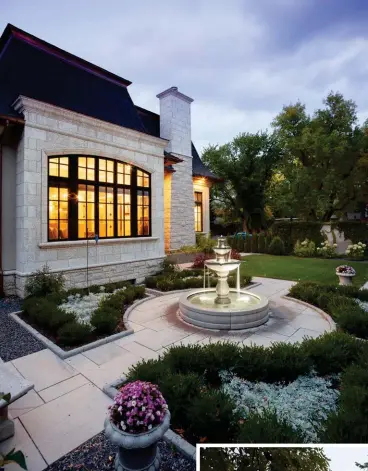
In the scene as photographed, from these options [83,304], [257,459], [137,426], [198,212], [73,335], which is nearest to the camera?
[257,459]

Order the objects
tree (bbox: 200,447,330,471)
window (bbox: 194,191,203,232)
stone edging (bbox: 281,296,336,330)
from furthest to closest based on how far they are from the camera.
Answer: window (bbox: 194,191,203,232) → stone edging (bbox: 281,296,336,330) → tree (bbox: 200,447,330,471)

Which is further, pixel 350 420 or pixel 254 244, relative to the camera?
pixel 254 244

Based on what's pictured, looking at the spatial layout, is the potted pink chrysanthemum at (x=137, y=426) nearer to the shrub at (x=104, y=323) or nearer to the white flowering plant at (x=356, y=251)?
the shrub at (x=104, y=323)

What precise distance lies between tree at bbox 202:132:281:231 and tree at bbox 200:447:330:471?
26.0m

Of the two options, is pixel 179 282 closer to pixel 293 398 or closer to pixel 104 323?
pixel 104 323

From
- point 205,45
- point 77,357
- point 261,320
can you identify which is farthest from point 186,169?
point 77,357

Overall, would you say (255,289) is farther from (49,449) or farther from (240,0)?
(240,0)

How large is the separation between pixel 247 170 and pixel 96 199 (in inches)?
836

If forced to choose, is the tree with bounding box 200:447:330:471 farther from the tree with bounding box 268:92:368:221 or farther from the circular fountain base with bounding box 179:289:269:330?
the tree with bounding box 268:92:368:221

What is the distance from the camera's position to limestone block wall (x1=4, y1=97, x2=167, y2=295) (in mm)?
7531

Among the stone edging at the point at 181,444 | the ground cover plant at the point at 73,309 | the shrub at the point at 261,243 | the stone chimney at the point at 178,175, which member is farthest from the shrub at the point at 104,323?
the shrub at the point at 261,243

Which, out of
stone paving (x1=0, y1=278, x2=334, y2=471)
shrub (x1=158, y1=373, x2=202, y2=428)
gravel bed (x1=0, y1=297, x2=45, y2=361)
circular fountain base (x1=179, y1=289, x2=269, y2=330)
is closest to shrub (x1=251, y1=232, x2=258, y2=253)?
stone paving (x1=0, y1=278, x2=334, y2=471)

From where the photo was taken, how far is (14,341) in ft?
16.7

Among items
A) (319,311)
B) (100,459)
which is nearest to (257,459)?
(100,459)
